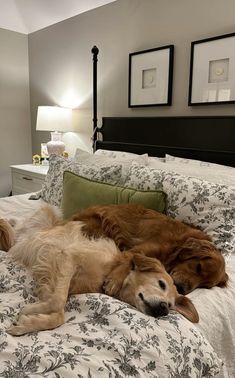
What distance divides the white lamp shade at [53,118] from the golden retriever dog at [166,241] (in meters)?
2.16

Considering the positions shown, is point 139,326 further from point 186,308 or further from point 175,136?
point 175,136

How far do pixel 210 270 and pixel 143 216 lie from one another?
1.12 feet

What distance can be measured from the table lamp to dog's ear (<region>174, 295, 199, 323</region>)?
2.61 meters

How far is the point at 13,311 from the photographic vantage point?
0.95 meters

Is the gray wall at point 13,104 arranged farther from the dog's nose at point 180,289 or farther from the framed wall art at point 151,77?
the dog's nose at point 180,289

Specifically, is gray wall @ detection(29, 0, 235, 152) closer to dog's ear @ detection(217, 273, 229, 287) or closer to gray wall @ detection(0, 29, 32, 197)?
gray wall @ detection(0, 29, 32, 197)

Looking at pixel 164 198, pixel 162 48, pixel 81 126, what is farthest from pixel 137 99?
pixel 164 198

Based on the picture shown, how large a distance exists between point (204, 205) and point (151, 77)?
1653 millimetres

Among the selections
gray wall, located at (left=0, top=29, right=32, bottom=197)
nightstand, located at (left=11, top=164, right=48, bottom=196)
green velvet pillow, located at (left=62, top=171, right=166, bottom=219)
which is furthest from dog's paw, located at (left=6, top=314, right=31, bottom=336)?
gray wall, located at (left=0, top=29, right=32, bottom=197)

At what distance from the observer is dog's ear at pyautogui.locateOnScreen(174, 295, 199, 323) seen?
981mm

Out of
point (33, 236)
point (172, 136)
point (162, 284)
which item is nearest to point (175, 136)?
point (172, 136)

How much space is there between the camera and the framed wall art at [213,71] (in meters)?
2.20

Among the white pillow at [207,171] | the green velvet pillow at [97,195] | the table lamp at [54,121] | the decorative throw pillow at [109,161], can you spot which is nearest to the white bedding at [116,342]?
the green velvet pillow at [97,195]

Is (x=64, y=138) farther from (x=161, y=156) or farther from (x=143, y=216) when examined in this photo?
(x=143, y=216)
